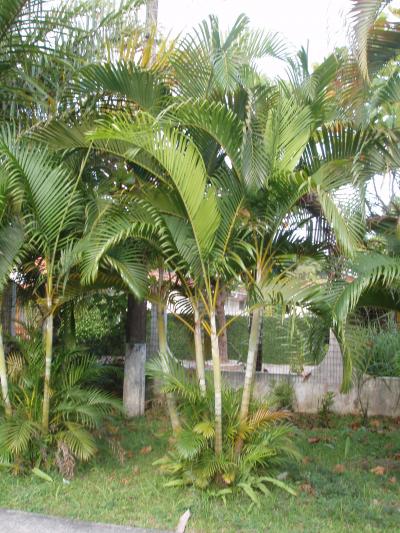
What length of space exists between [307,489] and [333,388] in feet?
10.8

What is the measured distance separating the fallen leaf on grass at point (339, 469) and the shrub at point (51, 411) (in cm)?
224

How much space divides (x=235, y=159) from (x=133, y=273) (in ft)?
4.44

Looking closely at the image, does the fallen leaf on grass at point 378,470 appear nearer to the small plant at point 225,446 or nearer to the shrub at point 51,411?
the small plant at point 225,446

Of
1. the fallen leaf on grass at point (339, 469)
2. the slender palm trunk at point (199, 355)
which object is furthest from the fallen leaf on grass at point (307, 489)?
the slender palm trunk at point (199, 355)

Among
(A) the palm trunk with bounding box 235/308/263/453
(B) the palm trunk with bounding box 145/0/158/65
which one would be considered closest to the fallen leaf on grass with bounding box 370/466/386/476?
(A) the palm trunk with bounding box 235/308/263/453

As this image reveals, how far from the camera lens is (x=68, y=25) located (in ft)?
21.9

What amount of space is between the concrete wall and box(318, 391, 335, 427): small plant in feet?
0.58

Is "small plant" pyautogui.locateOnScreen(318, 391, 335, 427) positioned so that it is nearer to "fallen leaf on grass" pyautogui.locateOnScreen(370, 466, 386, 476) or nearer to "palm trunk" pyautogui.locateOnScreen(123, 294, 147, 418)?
"fallen leaf on grass" pyautogui.locateOnScreen(370, 466, 386, 476)

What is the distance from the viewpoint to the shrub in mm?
5902

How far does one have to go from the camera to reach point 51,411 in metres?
6.20

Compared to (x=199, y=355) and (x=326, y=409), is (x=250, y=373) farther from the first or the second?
(x=326, y=409)

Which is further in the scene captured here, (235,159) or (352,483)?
(352,483)

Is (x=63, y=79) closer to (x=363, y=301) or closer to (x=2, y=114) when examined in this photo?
(x=2, y=114)

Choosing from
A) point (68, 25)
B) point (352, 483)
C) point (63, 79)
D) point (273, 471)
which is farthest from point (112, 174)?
point (352, 483)
